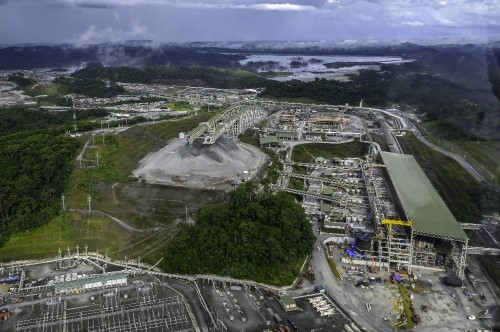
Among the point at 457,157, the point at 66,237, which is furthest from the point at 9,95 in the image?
the point at 457,157

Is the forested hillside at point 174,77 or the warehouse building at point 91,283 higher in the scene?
the forested hillside at point 174,77

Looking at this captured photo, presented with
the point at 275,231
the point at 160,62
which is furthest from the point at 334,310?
the point at 160,62

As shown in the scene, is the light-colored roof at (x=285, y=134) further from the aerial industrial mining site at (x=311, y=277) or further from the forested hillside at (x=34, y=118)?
the forested hillside at (x=34, y=118)

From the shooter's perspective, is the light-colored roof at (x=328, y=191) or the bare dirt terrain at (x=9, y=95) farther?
the bare dirt terrain at (x=9, y=95)

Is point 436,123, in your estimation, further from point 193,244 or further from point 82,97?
point 82,97

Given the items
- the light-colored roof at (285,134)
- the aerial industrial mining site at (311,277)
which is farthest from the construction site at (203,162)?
the light-colored roof at (285,134)

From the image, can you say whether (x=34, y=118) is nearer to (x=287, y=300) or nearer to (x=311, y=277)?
(x=311, y=277)
